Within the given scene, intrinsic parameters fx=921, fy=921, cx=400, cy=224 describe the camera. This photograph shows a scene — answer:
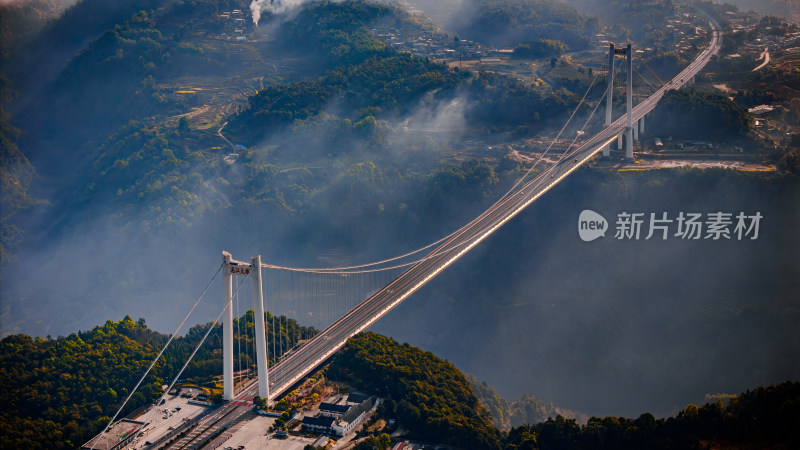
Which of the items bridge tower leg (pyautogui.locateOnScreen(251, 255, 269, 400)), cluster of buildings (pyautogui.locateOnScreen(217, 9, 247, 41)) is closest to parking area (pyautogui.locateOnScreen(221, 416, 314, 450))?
bridge tower leg (pyautogui.locateOnScreen(251, 255, 269, 400))

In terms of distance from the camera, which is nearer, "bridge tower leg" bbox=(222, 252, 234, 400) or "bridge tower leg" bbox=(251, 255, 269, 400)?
"bridge tower leg" bbox=(222, 252, 234, 400)

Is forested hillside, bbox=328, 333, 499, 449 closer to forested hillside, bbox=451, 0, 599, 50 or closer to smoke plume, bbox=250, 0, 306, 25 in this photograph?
forested hillside, bbox=451, 0, 599, 50

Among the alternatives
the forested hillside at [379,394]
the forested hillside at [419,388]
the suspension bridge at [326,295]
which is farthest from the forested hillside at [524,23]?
the forested hillside at [419,388]

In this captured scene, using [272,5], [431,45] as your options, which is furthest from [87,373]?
[272,5]

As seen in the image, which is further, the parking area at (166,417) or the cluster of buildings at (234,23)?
the cluster of buildings at (234,23)

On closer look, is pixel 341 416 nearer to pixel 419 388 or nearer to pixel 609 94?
pixel 419 388

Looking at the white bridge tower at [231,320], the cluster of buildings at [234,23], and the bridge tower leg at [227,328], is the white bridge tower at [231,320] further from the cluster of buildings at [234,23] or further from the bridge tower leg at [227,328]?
the cluster of buildings at [234,23]

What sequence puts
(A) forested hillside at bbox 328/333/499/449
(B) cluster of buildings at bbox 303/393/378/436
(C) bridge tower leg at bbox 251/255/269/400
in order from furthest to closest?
(A) forested hillside at bbox 328/333/499/449
(C) bridge tower leg at bbox 251/255/269/400
(B) cluster of buildings at bbox 303/393/378/436
